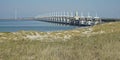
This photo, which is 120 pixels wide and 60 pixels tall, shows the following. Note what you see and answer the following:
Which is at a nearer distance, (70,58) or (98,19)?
(70,58)

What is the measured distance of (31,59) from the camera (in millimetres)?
9992

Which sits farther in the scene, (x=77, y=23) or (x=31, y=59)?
(x=77, y=23)

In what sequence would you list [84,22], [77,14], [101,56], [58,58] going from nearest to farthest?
[58,58], [101,56], [84,22], [77,14]

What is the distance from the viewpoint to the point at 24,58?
1016cm

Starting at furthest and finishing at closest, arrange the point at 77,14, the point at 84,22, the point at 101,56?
the point at 77,14, the point at 84,22, the point at 101,56

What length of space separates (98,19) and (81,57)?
165 meters

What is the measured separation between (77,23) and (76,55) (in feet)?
547

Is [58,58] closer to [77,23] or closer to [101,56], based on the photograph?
[101,56]

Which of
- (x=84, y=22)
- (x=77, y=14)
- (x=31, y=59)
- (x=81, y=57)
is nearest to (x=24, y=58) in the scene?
(x=31, y=59)

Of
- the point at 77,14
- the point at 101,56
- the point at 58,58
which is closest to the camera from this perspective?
the point at 58,58

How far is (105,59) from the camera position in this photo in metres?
10.1

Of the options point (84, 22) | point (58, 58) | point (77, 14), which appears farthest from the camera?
point (77, 14)

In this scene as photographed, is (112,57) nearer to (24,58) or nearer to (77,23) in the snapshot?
(24,58)

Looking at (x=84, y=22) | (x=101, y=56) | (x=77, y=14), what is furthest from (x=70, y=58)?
(x=77, y=14)
